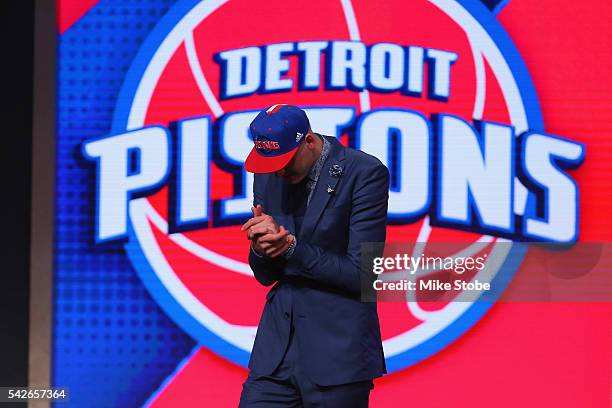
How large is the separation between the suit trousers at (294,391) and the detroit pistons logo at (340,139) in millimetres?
1742

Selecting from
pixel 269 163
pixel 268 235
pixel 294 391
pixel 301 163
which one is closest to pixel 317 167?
pixel 301 163

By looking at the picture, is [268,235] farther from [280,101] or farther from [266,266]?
[280,101]

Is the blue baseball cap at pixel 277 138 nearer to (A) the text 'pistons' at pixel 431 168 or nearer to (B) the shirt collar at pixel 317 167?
(B) the shirt collar at pixel 317 167

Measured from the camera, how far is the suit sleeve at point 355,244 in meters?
2.53

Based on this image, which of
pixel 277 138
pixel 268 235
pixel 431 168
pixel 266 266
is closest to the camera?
pixel 268 235

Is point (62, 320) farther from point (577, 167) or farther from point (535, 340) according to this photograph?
point (577, 167)

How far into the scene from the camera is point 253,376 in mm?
2707

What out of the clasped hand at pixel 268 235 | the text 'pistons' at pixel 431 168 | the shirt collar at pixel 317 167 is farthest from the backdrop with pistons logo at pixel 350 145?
the clasped hand at pixel 268 235

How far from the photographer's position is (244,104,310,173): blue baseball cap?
2543mm

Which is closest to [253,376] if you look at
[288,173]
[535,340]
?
[288,173]

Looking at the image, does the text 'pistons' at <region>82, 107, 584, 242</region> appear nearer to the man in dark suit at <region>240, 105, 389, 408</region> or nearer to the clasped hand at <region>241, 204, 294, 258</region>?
the man in dark suit at <region>240, 105, 389, 408</region>

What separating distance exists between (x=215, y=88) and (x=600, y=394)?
242 centimetres

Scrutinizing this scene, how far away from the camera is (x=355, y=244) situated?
2.59 m

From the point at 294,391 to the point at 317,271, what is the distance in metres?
0.40
